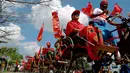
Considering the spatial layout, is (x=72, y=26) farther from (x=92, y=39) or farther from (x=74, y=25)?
(x=92, y=39)

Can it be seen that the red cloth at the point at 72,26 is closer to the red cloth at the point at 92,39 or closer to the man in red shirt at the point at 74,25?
the man in red shirt at the point at 74,25

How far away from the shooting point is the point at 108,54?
940cm

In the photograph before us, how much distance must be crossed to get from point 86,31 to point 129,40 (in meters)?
1.40

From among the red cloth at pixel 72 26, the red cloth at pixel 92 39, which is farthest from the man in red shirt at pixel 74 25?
the red cloth at pixel 92 39

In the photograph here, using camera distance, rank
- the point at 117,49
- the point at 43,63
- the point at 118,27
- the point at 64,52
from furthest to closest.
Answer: the point at 43,63 < the point at 64,52 < the point at 118,27 < the point at 117,49

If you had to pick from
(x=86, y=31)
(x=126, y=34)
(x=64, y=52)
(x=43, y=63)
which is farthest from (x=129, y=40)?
(x=43, y=63)

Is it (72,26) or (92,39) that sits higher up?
(72,26)

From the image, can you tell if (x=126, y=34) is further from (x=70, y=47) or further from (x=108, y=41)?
(x=70, y=47)

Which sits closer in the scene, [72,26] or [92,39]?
[92,39]

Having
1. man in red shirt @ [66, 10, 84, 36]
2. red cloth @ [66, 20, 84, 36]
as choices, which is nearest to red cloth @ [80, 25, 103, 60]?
man in red shirt @ [66, 10, 84, 36]

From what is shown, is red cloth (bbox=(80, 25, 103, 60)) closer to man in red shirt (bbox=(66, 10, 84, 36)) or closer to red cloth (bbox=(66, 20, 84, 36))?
man in red shirt (bbox=(66, 10, 84, 36))

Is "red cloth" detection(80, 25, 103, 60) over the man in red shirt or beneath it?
beneath

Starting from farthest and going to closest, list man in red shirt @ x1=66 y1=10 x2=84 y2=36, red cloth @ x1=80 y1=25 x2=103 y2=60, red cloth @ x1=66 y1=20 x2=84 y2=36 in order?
red cloth @ x1=66 y1=20 x2=84 y2=36 < man in red shirt @ x1=66 y1=10 x2=84 y2=36 < red cloth @ x1=80 y1=25 x2=103 y2=60

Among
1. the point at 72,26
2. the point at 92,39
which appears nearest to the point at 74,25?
the point at 72,26
